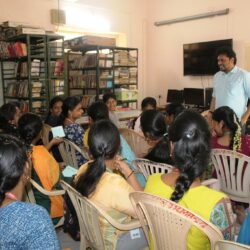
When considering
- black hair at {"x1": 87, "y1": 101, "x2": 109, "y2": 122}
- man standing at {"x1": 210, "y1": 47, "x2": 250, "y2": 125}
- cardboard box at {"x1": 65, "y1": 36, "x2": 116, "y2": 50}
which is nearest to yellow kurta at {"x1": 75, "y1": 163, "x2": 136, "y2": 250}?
black hair at {"x1": 87, "y1": 101, "x2": 109, "y2": 122}

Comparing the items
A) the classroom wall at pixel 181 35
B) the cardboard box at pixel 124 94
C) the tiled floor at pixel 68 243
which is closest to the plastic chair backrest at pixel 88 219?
the tiled floor at pixel 68 243

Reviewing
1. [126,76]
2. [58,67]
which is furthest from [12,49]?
[126,76]

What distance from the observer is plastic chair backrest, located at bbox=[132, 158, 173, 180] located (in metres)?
1.96

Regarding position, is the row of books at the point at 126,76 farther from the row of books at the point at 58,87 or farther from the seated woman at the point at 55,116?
the seated woman at the point at 55,116

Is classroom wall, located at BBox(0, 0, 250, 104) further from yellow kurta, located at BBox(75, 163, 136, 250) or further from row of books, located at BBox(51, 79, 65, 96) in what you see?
yellow kurta, located at BBox(75, 163, 136, 250)

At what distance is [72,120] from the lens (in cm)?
345

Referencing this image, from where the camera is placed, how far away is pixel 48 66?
208 inches

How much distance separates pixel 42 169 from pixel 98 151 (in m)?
0.75

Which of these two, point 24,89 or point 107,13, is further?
point 107,13

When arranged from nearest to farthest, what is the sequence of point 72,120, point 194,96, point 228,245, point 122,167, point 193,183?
point 228,245, point 193,183, point 122,167, point 72,120, point 194,96

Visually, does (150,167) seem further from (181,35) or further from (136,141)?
(181,35)

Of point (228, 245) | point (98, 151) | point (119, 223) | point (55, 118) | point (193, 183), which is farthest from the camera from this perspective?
point (55, 118)

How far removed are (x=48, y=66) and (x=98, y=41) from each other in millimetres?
1371

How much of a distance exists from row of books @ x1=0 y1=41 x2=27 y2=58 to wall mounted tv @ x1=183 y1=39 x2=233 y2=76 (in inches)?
132
